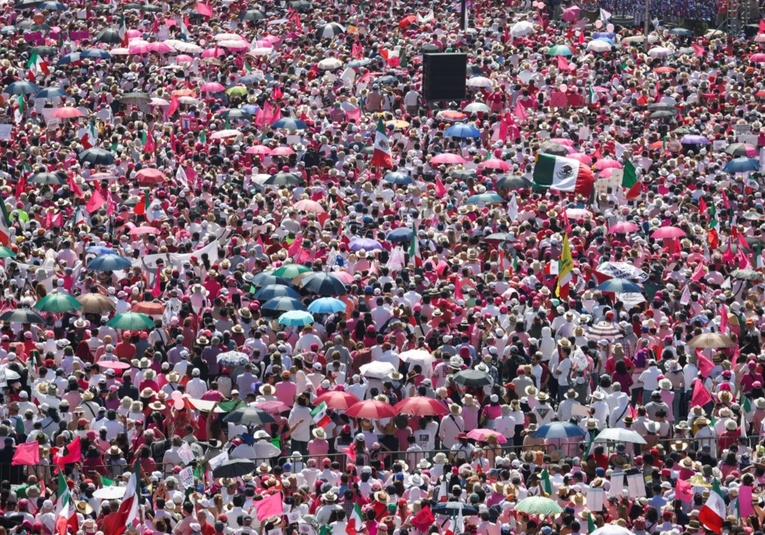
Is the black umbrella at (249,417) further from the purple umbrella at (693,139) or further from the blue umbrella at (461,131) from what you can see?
the purple umbrella at (693,139)

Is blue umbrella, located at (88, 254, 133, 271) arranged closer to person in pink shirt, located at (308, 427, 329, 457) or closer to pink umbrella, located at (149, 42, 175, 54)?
person in pink shirt, located at (308, 427, 329, 457)

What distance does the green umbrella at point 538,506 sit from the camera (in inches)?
787

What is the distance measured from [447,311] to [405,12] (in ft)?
75.9

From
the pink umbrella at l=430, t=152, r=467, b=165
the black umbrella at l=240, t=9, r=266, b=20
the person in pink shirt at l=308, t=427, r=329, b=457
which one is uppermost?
the person in pink shirt at l=308, t=427, r=329, b=457

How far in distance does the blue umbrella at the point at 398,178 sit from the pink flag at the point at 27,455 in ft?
41.2

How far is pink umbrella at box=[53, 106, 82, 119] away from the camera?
3647cm

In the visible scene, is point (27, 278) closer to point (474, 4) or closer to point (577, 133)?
point (577, 133)

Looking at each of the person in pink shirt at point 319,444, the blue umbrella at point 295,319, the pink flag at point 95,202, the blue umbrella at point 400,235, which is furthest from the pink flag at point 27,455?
the pink flag at point 95,202

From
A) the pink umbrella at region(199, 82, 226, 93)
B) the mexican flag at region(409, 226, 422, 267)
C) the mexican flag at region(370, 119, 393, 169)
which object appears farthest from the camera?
the pink umbrella at region(199, 82, 226, 93)

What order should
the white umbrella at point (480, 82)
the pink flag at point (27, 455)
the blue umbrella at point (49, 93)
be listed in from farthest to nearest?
the white umbrella at point (480, 82), the blue umbrella at point (49, 93), the pink flag at point (27, 455)

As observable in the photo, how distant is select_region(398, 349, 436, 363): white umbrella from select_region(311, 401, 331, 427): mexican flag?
6.37 ft

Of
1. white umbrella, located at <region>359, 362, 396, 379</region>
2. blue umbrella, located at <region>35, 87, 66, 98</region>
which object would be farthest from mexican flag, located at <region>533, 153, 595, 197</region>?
blue umbrella, located at <region>35, 87, 66, 98</region>

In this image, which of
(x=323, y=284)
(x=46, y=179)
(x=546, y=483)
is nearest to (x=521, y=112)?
(x=46, y=179)

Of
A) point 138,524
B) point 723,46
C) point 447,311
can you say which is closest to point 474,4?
point 723,46
